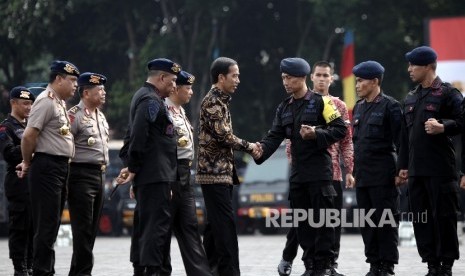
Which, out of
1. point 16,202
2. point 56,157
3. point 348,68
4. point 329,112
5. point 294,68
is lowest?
point 16,202

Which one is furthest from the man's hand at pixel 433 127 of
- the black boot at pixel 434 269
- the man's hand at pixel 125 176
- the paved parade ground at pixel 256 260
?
the man's hand at pixel 125 176

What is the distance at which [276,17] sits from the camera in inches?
1592

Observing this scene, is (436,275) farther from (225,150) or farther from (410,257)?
(410,257)

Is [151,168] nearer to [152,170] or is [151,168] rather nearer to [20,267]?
[152,170]

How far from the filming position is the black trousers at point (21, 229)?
13.7m

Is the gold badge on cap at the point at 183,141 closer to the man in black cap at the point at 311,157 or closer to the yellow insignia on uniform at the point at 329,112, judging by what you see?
the man in black cap at the point at 311,157

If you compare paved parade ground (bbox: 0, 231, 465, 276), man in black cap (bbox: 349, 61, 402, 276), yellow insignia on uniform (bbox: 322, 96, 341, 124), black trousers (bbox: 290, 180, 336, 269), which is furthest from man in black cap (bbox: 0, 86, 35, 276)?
man in black cap (bbox: 349, 61, 402, 276)

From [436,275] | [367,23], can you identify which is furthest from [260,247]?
[367,23]

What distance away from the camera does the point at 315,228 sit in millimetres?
12570

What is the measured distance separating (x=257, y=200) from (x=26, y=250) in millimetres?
15276

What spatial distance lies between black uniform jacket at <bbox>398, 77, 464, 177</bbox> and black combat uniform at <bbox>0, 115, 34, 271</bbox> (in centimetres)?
421

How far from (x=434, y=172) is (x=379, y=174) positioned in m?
0.70

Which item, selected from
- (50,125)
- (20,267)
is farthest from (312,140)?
(20,267)

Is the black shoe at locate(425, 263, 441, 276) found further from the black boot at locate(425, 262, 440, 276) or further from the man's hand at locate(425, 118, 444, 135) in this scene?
the man's hand at locate(425, 118, 444, 135)
